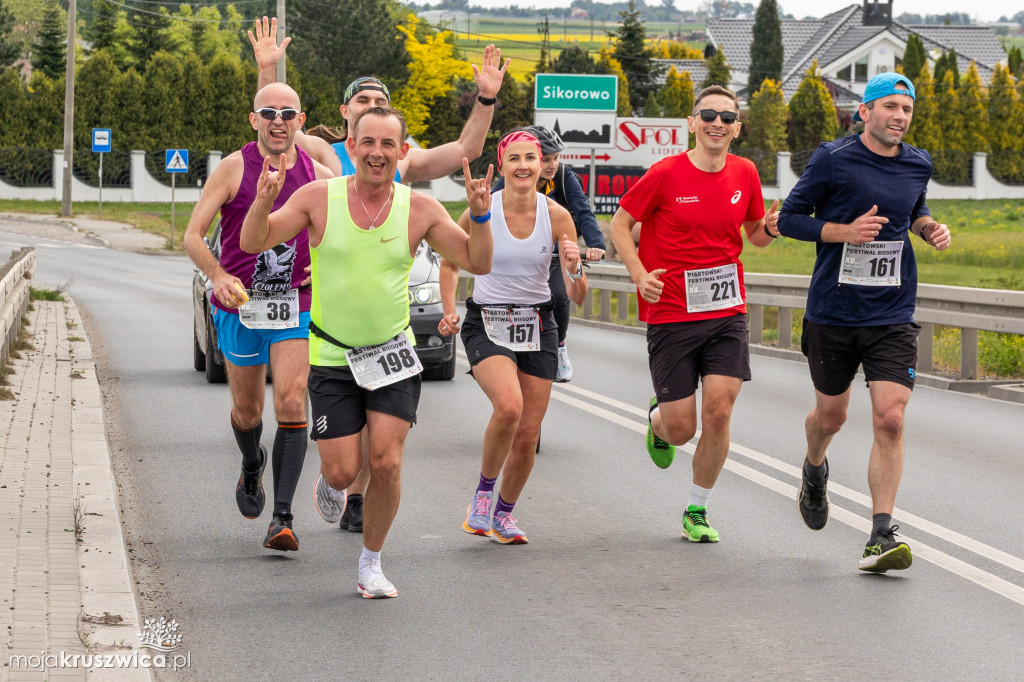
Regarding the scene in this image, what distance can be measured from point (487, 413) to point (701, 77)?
11874 cm

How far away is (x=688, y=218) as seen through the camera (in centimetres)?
733

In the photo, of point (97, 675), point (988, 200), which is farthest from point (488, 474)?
point (988, 200)

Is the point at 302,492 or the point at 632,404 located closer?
the point at 302,492

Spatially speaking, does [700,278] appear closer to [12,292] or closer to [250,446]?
[250,446]

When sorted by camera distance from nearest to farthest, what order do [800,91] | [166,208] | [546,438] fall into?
[546,438] < [166,208] < [800,91]

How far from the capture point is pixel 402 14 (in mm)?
114562

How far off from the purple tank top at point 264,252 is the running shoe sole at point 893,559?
283 centimetres

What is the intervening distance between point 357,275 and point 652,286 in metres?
1.75

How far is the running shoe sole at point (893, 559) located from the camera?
21.3ft

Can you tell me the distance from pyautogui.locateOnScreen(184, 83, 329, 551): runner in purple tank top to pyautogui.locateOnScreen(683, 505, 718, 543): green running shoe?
192cm

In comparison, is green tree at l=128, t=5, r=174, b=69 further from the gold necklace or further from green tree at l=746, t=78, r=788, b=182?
the gold necklace

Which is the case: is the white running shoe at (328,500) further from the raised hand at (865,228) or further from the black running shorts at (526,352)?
the raised hand at (865,228)

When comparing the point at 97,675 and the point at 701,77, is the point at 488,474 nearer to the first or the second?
the point at 97,675

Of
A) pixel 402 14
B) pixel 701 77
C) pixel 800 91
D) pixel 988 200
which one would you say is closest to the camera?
pixel 988 200
